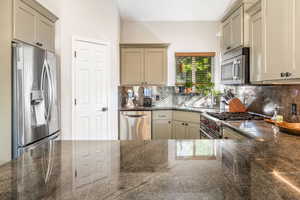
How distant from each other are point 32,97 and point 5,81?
346 mm

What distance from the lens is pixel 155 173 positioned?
91 cm

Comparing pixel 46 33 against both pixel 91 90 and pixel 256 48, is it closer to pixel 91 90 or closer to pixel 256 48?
pixel 91 90

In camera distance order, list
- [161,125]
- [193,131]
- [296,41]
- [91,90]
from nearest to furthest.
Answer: [296,41] → [91,90] → [193,131] → [161,125]

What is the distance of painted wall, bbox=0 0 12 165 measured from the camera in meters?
2.27

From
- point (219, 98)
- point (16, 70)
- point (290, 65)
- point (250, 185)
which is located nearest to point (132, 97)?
point (219, 98)

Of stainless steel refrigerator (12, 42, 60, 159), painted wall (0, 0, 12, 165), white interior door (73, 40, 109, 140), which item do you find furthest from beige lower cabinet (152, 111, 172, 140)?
painted wall (0, 0, 12, 165)

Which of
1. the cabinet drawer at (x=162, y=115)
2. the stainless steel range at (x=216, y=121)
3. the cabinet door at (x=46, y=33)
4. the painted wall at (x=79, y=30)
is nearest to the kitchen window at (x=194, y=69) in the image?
the cabinet drawer at (x=162, y=115)

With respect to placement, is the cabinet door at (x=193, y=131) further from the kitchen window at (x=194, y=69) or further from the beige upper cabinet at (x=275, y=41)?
the beige upper cabinet at (x=275, y=41)

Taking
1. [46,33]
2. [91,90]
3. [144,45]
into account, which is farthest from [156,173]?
[144,45]

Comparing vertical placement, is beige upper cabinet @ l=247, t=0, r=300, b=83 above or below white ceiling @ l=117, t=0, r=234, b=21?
below

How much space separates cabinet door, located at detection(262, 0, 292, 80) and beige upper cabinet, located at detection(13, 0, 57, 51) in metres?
2.47

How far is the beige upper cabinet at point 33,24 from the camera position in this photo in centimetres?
250

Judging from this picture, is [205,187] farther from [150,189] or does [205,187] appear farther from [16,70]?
[16,70]

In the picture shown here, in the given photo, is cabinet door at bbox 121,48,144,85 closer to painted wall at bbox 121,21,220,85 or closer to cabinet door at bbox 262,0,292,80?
painted wall at bbox 121,21,220,85
